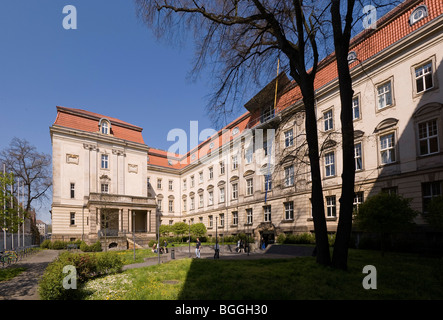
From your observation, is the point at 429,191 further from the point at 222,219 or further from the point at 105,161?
the point at 105,161

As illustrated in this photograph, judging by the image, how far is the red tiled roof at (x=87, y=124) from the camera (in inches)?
1685

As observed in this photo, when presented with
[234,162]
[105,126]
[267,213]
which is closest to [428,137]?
[267,213]

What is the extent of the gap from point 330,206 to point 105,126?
36175 millimetres

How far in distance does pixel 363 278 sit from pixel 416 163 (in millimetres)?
13833

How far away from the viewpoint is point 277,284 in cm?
841

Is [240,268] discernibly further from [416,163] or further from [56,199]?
[56,199]

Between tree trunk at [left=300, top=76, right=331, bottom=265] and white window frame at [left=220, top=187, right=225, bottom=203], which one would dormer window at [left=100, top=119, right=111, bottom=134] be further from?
tree trunk at [left=300, top=76, right=331, bottom=265]

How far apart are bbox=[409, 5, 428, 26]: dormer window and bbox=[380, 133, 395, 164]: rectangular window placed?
7.82 meters

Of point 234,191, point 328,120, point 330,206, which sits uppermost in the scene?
point 328,120

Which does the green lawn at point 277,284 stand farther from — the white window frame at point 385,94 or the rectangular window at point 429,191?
the white window frame at point 385,94

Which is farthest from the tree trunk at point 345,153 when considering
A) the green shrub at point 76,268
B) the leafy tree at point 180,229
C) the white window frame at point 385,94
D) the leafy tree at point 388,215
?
the leafy tree at point 180,229

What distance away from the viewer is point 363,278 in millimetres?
8906

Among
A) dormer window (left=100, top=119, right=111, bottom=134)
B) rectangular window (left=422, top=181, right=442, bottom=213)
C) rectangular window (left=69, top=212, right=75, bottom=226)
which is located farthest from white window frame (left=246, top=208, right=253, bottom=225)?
dormer window (left=100, top=119, right=111, bottom=134)
